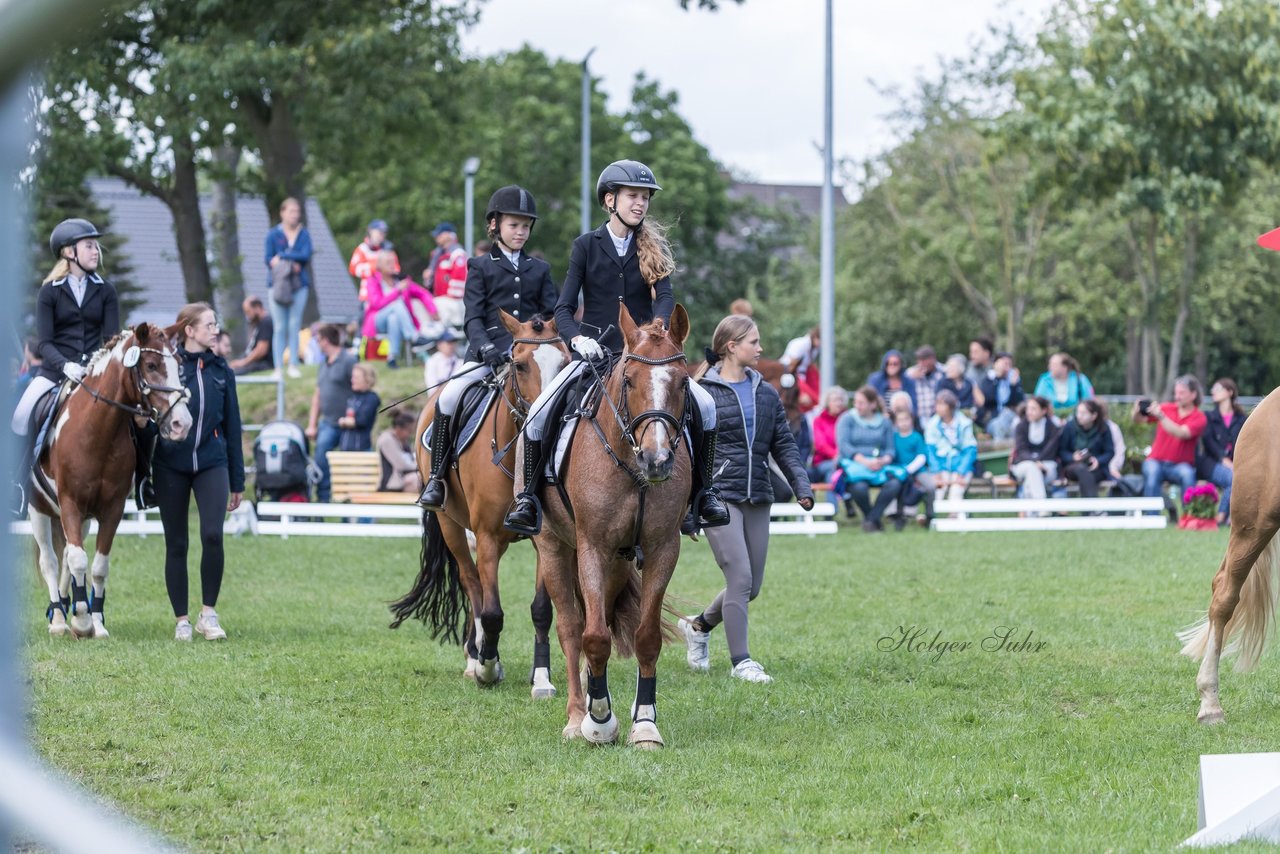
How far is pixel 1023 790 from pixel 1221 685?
10.3 feet

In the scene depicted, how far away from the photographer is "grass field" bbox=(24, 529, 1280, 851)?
579 cm

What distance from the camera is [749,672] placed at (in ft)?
31.0

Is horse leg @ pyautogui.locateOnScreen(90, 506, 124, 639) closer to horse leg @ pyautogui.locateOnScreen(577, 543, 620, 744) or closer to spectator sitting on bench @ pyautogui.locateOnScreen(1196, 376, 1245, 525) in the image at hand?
horse leg @ pyautogui.locateOnScreen(577, 543, 620, 744)

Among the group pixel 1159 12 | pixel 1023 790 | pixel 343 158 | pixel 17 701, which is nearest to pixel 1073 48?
pixel 1159 12

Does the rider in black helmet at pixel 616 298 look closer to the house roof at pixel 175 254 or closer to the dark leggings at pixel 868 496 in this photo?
the dark leggings at pixel 868 496

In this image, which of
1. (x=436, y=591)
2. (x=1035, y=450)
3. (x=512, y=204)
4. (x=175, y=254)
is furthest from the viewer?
(x=175, y=254)

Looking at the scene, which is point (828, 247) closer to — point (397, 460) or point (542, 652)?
point (397, 460)

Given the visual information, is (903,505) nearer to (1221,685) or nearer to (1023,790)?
(1221,685)

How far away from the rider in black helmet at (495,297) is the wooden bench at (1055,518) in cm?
1108

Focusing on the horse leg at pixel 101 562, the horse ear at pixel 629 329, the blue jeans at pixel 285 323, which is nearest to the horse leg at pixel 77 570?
the horse leg at pixel 101 562

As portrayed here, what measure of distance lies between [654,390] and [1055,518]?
46.8ft

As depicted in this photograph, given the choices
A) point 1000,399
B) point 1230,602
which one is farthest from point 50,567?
point 1000,399

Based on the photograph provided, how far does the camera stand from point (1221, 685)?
29.1 feet

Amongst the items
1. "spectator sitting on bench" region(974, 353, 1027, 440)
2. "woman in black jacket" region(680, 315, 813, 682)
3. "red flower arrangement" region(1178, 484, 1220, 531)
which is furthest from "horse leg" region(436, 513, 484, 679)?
"spectator sitting on bench" region(974, 353, 1027, 440)
